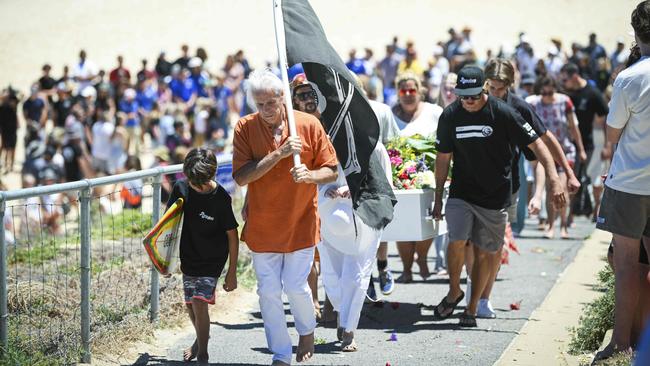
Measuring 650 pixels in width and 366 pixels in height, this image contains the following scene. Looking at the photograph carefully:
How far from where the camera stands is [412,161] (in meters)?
8.96

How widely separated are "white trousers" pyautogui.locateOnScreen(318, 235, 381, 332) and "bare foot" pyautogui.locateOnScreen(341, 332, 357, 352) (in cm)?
4

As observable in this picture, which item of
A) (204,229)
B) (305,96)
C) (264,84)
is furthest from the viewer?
(305,96)

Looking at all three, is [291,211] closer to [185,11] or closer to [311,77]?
[311,77]

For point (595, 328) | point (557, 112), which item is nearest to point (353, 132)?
point (595, 328)

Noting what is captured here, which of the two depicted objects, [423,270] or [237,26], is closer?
[423,270]

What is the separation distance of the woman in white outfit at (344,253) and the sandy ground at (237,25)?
35104mm

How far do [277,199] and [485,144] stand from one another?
7.51ft

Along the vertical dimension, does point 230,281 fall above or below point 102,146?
below

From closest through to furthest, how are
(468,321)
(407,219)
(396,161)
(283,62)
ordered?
(283,62)
(468,321)
(407,219)
(396,161)

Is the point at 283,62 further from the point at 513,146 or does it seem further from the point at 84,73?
the point at 84,73

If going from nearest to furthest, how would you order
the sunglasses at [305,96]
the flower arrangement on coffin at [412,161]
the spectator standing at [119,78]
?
the sunglasses at [305,96], the flower arrangement on coffin at [412,161], the spectator standing at [119,78]

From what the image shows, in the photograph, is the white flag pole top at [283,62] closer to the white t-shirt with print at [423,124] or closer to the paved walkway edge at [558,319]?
the paved walkway edge at [558,319]

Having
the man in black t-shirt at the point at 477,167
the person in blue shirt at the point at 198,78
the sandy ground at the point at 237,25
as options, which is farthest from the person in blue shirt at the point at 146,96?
the man in black t-shirt at the point at 477,167

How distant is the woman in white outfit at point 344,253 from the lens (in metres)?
7.54
